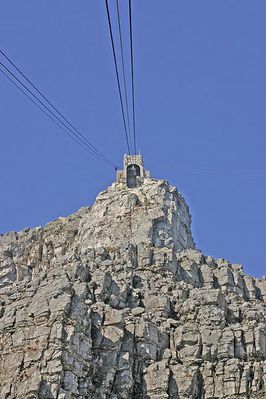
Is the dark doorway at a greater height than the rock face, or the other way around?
the dark doorway

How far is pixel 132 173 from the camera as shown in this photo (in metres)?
125

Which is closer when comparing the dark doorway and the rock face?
the rock face

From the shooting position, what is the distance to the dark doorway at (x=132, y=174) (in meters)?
122

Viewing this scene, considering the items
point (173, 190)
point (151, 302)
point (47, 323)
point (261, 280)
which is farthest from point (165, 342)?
point (173, 190)

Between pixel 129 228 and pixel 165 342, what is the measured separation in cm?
3100

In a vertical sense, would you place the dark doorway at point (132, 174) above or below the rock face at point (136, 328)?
above

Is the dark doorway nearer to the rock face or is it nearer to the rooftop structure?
the rooftop structure

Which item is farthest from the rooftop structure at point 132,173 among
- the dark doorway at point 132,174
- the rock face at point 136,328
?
the rock face at point 136,328

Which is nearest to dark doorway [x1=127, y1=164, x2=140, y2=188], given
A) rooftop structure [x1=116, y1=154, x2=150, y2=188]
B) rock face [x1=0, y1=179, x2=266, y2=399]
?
rooftop structure [x1=116, y1=154, x2=150, y2=188]

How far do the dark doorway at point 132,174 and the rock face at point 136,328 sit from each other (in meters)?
17.0

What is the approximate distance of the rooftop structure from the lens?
122m

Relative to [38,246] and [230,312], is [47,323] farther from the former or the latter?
[38,246]

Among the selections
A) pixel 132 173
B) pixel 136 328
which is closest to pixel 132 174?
pixel 132 173

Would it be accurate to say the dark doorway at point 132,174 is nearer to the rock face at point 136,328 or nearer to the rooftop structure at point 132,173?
the rooftop structure at point 132,173
